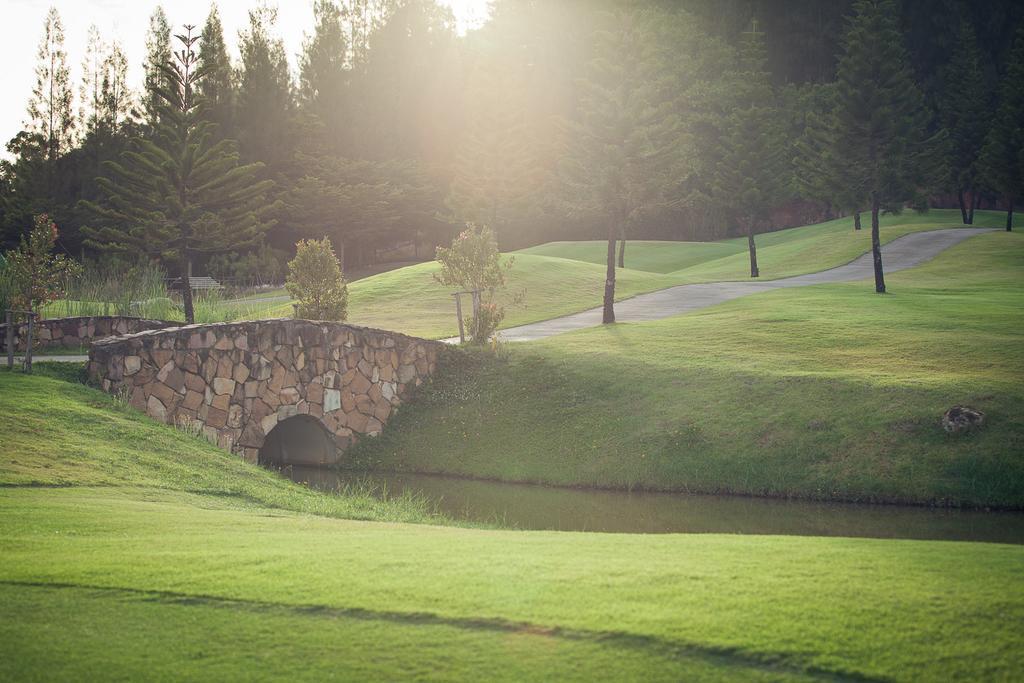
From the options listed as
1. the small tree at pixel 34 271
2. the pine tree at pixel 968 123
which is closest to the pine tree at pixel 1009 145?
the pine tree at pixel 968 123

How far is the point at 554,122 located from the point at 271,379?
32369 millimetres

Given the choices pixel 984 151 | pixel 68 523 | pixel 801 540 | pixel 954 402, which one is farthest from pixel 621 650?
pixel 984 151

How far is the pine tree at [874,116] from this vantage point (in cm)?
3531

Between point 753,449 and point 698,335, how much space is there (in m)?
8.41

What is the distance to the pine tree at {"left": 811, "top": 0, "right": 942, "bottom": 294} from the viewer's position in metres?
35.3

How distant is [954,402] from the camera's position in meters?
19.7

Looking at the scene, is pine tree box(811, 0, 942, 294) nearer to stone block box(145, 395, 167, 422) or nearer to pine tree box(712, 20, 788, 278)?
pine tree box(712, 20, 788, 278)

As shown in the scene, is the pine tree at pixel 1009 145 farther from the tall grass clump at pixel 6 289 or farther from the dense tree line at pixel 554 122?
the tall grass clump at pixel 6 289

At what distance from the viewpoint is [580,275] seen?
4272 centimetres

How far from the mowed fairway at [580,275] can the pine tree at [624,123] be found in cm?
605

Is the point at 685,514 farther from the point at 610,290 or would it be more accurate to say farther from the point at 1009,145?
the point at 1009,145

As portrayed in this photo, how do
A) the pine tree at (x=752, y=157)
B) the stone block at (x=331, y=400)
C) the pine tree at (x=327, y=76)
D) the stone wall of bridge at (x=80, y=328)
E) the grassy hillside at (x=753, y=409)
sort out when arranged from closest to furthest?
the grassy hillside at (x=753, y=409) < the stone wall of bridge at (x=80, y=328) < the stone block at (x=331, y=400) < the pine tree at (x=752, y=157) < the pine tree at (x=327, y=76)

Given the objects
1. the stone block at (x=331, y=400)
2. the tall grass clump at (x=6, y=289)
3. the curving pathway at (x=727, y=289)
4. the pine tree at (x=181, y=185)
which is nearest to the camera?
the stone block at (x=331, y=400)

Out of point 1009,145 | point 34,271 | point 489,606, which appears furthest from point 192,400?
point 1009,145
